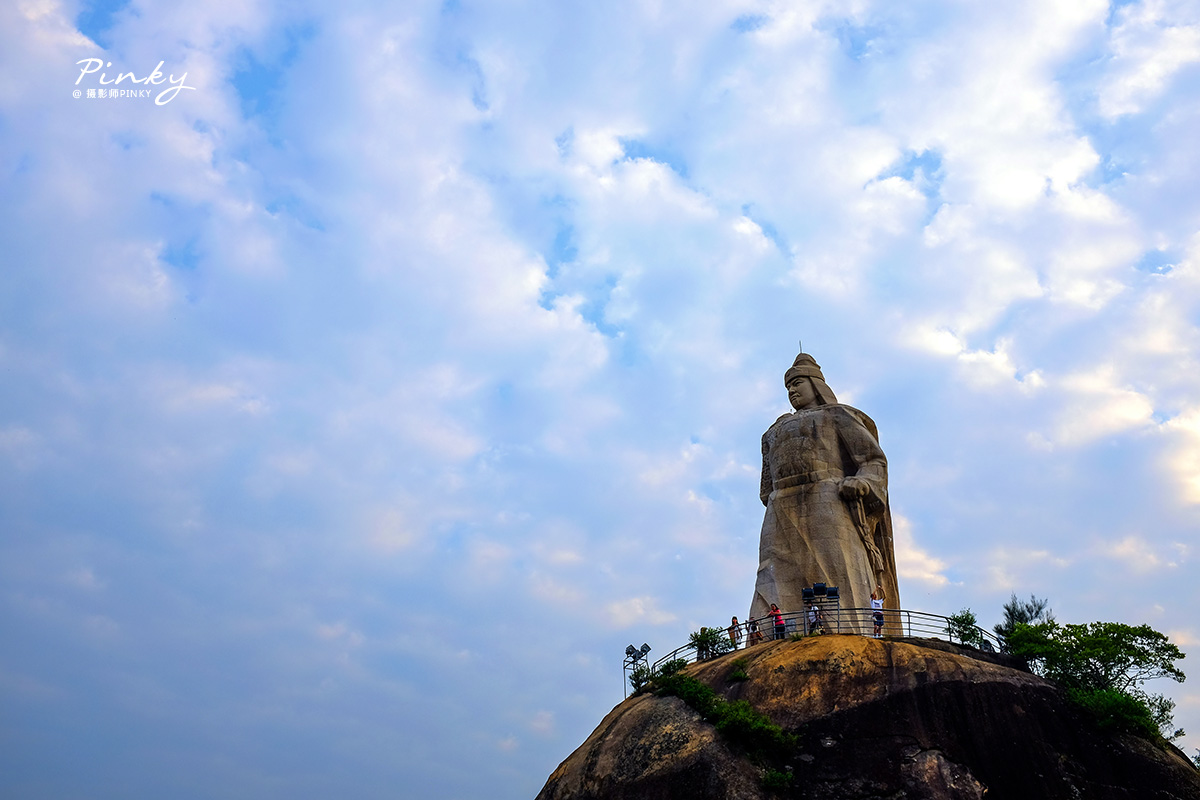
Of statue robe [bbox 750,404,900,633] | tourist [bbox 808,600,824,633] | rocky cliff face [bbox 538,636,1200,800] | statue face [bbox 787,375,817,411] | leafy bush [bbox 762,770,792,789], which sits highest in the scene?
statue face [bbox 787,375,817,411]

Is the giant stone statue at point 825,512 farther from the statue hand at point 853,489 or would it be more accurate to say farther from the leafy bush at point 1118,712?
the leafy bush at point 1118,712

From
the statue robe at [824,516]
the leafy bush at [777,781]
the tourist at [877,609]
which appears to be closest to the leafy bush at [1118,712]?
the tourist at [877,609]

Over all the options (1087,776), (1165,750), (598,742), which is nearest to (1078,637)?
(1165,750)

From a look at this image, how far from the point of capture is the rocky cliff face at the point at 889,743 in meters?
17.9

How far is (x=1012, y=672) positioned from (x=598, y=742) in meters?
8.68

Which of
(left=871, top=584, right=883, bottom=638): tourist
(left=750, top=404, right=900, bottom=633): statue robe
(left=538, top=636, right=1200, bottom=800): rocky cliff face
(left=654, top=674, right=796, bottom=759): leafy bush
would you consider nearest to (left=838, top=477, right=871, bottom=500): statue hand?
(left=750, top=404, right=900, bottom=633): statue robe

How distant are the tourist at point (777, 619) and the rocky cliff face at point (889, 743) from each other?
173 cm

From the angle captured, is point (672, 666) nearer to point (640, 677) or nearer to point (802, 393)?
point (640, 677)

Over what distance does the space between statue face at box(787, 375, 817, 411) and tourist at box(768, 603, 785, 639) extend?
19.4 feet

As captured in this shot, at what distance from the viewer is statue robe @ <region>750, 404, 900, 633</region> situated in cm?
2378

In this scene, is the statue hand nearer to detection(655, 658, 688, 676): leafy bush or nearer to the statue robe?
the statue robe

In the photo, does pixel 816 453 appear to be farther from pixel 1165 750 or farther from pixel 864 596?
pixel 1165 750

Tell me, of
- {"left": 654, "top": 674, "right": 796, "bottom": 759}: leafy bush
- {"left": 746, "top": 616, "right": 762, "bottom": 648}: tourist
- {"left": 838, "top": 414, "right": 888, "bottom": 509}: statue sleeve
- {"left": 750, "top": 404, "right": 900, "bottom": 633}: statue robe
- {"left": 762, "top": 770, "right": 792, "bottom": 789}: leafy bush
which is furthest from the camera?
{"left": 838, "top": 414, "right": 888, "bottom": 509}: statue sleeve

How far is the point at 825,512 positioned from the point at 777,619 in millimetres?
3020
